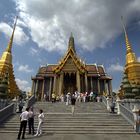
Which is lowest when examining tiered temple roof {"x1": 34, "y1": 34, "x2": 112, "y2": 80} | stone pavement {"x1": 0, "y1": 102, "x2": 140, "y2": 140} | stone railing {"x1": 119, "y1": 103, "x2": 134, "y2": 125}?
stone pavement {"x1": 0, "y1": 102, "x2": 140, "y2": 140}

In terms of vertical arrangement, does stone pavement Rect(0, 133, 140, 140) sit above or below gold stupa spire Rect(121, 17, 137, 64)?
below

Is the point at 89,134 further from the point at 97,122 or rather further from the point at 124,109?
the point at 124,109

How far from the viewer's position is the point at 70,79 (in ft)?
118

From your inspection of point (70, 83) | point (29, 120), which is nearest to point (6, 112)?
point (29, 120)

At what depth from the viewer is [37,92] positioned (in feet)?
120

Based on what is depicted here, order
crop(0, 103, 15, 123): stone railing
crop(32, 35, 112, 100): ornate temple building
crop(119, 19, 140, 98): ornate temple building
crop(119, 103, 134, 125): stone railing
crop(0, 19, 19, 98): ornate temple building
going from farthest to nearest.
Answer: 1. crop(32, 35, 112, 100): ornate temple building
2. crop(0, 19, 19, 98): ornate temple building
3. crop(119, 19, 140, 98): ornate temple building
4. crop(0, 103, 15, 123): stone railing
5. crop(119, 103, 134, 125): stone railing

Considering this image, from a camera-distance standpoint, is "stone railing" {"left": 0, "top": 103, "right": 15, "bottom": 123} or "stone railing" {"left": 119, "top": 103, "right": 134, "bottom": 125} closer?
"stone railing" {"left": 119, "top": 103, "right": 134, "bottom": 125}

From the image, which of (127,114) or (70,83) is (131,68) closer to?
(70,83)

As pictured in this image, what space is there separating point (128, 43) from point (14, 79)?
2159cm

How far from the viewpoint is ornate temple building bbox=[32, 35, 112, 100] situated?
33.5 meters

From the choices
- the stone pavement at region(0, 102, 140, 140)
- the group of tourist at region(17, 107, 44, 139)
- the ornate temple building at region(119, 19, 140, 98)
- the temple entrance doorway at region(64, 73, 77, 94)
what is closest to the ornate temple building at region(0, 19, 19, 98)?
the temple entrance doorway at region(64, 73, 77, 94)

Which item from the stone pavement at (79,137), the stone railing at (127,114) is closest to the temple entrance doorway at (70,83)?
the stone railing at (127,114)

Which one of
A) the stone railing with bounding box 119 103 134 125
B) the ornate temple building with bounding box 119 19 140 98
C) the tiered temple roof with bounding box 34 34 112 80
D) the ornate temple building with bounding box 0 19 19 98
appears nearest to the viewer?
the stone railing with bounding box 119 103 134 125

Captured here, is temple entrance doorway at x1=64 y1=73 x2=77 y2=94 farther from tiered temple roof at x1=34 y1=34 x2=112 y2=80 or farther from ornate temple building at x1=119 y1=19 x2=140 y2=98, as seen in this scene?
ornate temple building at x1=119 y1=19 x2=140 y2=98
